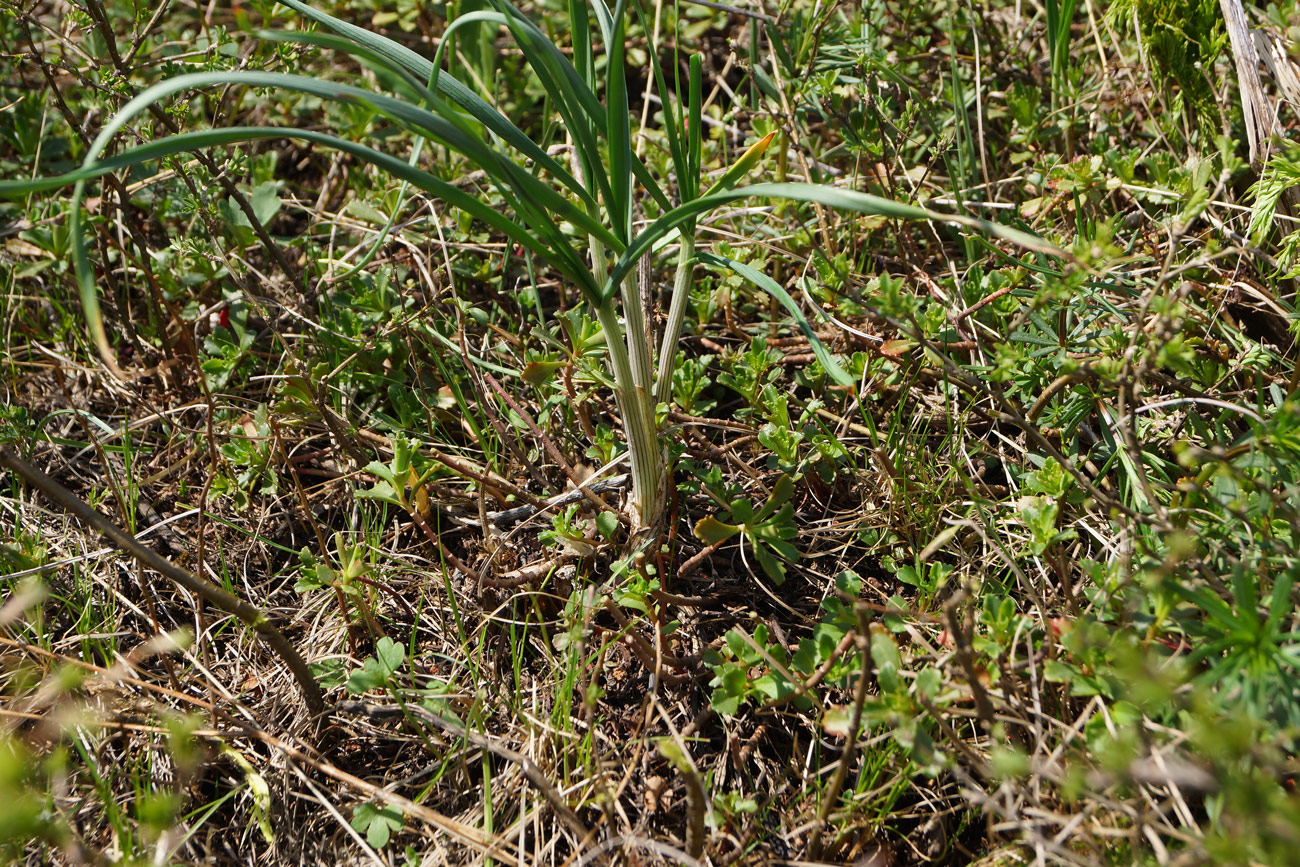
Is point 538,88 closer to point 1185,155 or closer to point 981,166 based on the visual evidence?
point 981,166

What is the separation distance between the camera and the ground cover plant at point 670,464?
1283mm

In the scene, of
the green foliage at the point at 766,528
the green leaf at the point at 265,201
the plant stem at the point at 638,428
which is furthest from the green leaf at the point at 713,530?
the green leaf at the point at 265,201

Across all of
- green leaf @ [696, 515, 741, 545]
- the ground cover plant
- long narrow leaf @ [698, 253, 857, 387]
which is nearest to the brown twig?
the ground cover plant

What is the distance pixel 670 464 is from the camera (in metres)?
1.73

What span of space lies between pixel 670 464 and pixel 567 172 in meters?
0.59

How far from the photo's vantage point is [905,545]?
1719 millimetres

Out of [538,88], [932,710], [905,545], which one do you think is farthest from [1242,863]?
[538,88]

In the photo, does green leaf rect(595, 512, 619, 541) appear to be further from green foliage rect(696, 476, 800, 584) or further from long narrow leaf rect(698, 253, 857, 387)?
long narrow leaf rect(698, 253, 857, 387)

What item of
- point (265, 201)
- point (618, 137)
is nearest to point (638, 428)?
point (618, 137)

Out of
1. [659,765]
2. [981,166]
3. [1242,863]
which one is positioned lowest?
[659,765]

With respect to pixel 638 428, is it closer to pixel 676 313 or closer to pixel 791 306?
pixel 676 313

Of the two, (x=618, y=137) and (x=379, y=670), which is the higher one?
(x=618, y=137)

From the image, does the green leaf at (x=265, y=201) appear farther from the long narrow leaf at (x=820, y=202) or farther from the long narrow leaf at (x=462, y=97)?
the long narrow leaf at (x=820, y=202)

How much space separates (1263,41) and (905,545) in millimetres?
1363
